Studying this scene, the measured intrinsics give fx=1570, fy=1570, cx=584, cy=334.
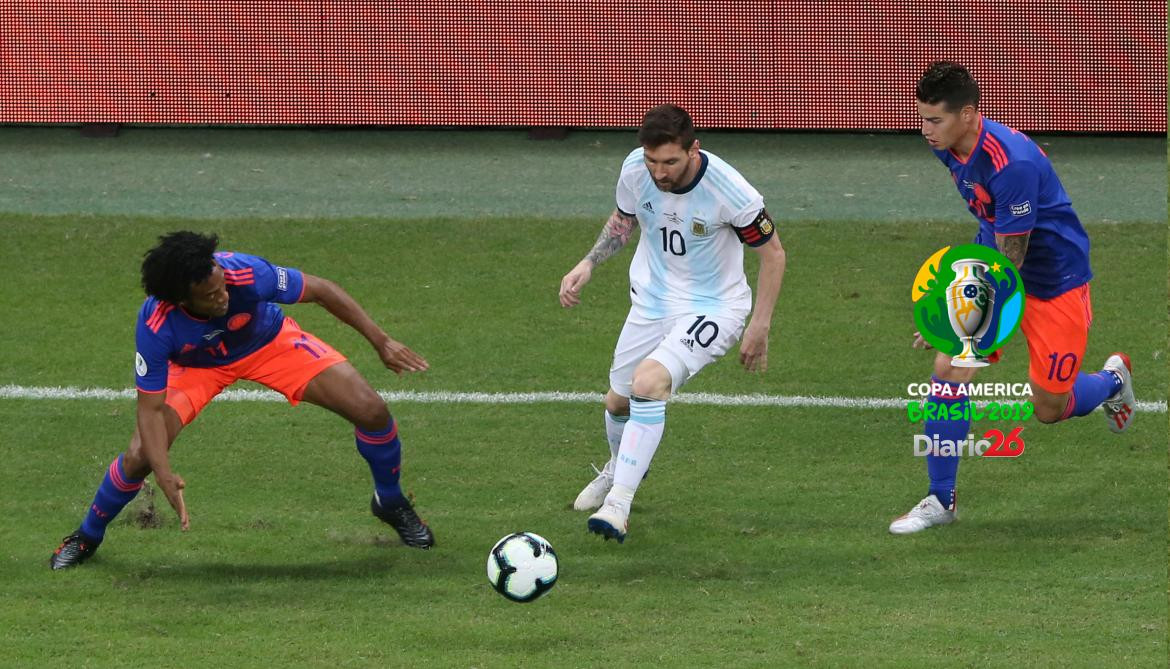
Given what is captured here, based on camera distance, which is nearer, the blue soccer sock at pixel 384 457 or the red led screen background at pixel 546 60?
the blue soccer sock at pixel 384 457

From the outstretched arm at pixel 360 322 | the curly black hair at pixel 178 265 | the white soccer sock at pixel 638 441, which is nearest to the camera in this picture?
the curly black hair at pixel 178 265

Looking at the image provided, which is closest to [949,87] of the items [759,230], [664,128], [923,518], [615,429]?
[759,230]

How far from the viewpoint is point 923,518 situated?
7.38 m

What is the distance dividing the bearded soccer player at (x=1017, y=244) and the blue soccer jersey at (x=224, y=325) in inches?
116

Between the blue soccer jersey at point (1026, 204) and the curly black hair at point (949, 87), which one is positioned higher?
the curly black hair at point (949, 87)

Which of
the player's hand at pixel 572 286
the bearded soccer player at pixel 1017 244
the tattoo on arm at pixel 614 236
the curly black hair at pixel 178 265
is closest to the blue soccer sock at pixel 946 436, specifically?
the bearded soccer player at pixel 1017 244

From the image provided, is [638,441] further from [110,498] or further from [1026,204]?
[110,498]

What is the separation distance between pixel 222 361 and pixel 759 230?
249 cm

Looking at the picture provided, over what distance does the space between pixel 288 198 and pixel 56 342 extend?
327 centimetres

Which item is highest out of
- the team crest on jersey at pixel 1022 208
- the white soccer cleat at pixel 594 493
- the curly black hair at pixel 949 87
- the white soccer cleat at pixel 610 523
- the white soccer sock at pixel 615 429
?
the curly black hair at pixel 949 87

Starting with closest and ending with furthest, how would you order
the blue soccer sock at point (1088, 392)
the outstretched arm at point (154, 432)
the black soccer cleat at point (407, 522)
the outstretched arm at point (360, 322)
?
1. the outstretched arm at point (154, 432)
2. the outstretched arm at point (360, 322)
3. the black soccer cleat at point (407, 522)
4. the blue soccer sock at point (1088, 392)

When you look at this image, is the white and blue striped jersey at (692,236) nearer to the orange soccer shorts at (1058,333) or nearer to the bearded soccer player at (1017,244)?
the bearded soccer player at (1017,244)

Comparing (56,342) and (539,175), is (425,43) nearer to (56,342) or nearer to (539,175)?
(539,175)

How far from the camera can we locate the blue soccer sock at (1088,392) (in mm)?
7660
